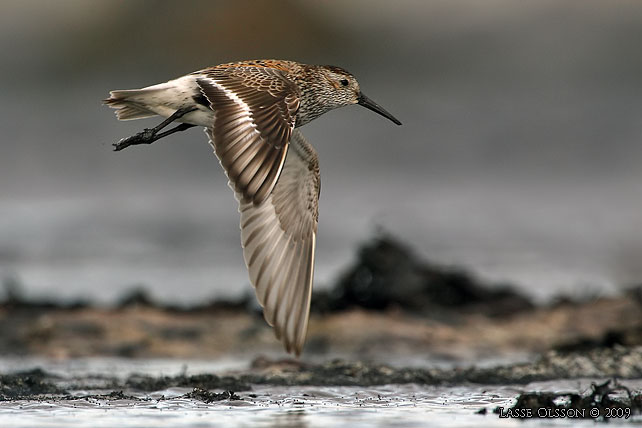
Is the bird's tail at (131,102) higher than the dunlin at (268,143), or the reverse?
the bird's tail at (131,102)

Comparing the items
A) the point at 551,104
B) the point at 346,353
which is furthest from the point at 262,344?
the point at 551,104

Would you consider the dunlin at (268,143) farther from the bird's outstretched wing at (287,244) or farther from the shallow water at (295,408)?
the shallow water at (295,408)

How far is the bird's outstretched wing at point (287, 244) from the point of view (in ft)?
22.4

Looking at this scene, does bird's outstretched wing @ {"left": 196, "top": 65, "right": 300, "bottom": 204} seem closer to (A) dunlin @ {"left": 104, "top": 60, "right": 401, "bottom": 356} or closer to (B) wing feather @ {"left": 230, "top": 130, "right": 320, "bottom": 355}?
(A) dunlin @ {"left": 104, "top": 60, "right": 401, "bottom": 356}

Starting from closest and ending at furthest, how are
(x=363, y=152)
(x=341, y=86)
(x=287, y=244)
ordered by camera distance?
(x=287, y=244) < (x=341, y=86) < (x=363, y=152)

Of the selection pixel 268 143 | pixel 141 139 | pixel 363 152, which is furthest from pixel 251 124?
pixel 363 152

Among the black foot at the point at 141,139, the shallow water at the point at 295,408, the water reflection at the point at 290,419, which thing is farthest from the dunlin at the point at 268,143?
the water reflection at the point at 290,419

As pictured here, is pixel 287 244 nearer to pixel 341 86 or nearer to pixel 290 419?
pixel 341 86

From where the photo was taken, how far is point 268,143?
605 centimetres

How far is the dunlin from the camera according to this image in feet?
19.6

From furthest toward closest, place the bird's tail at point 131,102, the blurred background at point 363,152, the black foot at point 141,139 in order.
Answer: the blurred background at point 363,152 → the black foot at point 141,139 → the bird's tail at point 131,102

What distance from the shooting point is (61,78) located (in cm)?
2577

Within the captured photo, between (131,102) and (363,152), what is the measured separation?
38.6ft

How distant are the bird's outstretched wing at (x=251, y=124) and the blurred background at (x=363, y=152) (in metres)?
3.53
